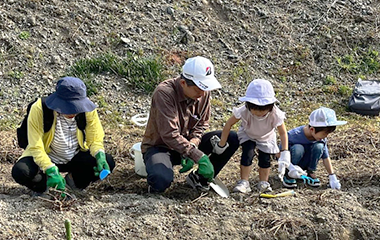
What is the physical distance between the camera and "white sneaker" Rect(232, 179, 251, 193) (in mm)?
3768

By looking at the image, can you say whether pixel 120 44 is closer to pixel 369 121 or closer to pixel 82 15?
pixel 82 15

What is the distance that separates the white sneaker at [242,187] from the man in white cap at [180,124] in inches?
8.7

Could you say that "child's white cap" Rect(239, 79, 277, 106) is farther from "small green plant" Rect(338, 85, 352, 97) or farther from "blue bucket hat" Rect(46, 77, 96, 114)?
"small green plant" Rect(338, 85, 352, 97)

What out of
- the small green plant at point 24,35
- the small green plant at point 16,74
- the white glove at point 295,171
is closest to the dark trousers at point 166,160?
the white glove at point 295,171

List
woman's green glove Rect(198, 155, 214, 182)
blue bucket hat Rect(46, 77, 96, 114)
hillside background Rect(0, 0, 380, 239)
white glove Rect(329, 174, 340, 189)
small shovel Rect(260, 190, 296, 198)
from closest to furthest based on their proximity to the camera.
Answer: blue bucket hat Rect(46, 77, 96, 114) < hillside background Rect(0, 0, 380, 239) < woman's green glove Rect(198, 155, 214, 182) < small shovel Rect(260, 190, 296, 198) < white glove Rect(329, 174, 340, 189)

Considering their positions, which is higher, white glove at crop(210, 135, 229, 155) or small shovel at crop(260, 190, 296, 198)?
white glove at crop(210, 135, 229, 155)

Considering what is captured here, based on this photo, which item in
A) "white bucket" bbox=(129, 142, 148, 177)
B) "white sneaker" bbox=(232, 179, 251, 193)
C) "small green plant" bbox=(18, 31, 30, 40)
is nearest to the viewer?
"white sneaker" bbox=(232, 179, 251, 193)

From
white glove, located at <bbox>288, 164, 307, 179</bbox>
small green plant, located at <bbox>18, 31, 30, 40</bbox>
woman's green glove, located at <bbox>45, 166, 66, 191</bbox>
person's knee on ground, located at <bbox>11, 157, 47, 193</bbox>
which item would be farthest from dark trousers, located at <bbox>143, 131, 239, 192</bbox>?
small green plant, located at <bbox>18, 31, 30, 40</bbox>

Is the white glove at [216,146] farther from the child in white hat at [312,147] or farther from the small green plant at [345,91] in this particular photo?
the small green plant at [345,91]

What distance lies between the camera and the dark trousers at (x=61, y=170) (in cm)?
339

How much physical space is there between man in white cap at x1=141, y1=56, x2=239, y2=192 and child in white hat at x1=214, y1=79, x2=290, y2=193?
0.23 metres

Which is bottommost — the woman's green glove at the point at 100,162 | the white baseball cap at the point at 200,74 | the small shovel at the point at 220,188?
the small shovel at the point at 220,188

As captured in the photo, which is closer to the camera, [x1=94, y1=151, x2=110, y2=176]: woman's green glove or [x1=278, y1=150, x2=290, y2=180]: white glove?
[x1=94, y1=151, x2=110, y2=176]: woman's green glove

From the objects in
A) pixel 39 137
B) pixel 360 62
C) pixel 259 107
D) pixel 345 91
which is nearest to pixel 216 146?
pixel 259 107
